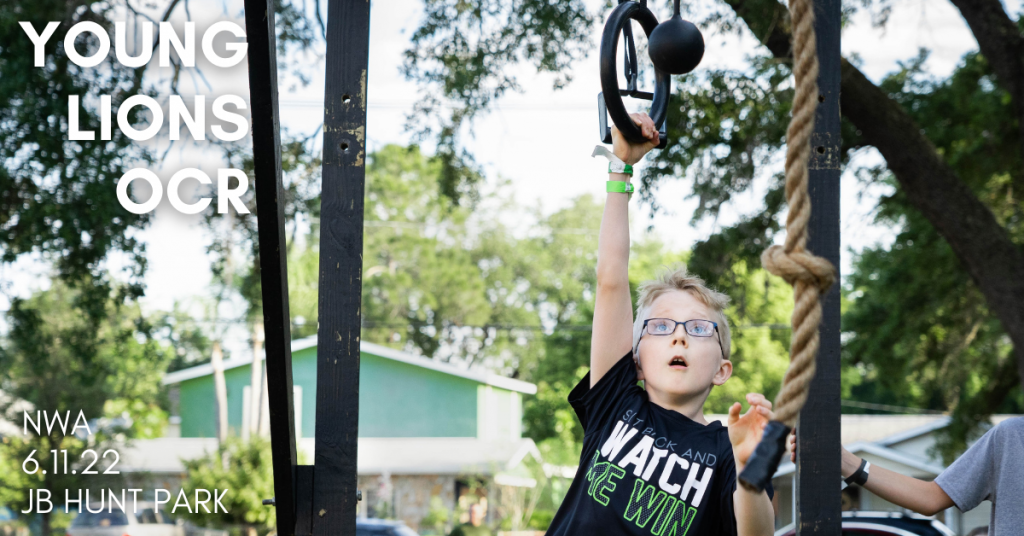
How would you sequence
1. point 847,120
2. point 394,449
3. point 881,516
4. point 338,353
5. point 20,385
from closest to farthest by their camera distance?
point 338,353, point 881,516, point 847,120, point 20,385, point 394,449

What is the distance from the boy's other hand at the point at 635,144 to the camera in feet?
5.56

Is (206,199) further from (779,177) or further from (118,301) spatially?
(779,177)

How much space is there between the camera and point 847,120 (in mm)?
7129

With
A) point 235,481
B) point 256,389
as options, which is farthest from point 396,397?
point 235,481

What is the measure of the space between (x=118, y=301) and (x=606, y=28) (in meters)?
6.95

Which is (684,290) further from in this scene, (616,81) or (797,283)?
(797,283)

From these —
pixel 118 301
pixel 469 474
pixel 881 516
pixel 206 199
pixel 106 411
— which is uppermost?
pixel 206 199

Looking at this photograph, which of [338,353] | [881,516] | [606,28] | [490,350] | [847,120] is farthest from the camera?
[490,350]

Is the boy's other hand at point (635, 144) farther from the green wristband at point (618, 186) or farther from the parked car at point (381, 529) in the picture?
the parked car at point (381, 529)

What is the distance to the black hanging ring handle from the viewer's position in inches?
59.1

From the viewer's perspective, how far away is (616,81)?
1.49 m

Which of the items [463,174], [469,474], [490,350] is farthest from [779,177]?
[490,350]

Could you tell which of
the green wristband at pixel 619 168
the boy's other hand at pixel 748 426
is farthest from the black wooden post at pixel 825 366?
the boy's other hand at pixel 748 426

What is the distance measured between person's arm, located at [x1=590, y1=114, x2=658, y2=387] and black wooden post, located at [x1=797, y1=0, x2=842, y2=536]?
0.40 m
